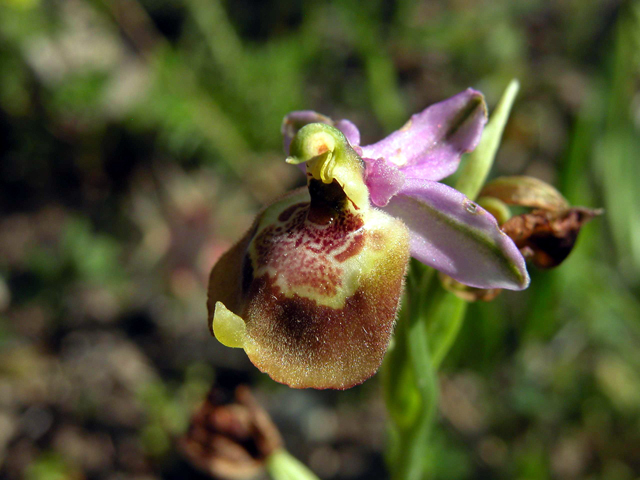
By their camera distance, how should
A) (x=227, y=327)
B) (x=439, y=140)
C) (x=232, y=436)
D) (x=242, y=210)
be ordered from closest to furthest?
(x=227, y=327) → (x=439, y=140) → (x=232, y=436) → (x=242, y=210)

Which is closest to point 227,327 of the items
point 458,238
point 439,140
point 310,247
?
point 310,247

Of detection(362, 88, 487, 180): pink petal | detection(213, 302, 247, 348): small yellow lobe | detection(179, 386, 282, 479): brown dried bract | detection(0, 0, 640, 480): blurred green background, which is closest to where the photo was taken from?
detection(213, 302, 247, 348): small yellow lobe

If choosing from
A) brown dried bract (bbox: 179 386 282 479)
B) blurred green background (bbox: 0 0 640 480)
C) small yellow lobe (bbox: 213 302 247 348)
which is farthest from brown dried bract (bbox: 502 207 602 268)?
blurred green background (bbox: 0 0 640 480)

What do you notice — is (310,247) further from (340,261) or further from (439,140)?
(439,140)

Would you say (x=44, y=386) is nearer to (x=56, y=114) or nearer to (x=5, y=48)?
(x=56, y=114)

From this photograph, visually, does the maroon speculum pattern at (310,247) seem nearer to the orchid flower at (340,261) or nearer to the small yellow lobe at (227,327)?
the orchid flower at (340,261)

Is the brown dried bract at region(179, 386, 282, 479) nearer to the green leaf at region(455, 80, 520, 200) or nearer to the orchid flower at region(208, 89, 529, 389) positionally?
the orchid flower at region(208, 89, 529, 389)
